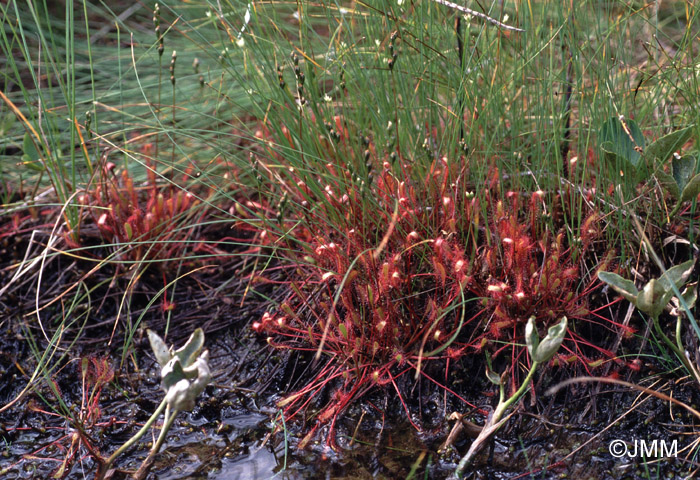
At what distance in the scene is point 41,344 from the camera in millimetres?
2018

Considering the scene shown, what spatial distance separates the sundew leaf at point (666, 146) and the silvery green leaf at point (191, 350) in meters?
1.17

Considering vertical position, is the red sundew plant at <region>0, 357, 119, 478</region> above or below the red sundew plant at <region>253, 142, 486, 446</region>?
below

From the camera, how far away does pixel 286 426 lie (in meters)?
1.66

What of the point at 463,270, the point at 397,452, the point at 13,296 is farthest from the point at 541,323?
the point at 13,296

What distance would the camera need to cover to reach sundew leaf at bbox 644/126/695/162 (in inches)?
63.0

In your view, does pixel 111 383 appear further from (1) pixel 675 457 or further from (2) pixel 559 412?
(1) pixel 675 457

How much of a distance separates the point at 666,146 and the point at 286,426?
121 centimetres

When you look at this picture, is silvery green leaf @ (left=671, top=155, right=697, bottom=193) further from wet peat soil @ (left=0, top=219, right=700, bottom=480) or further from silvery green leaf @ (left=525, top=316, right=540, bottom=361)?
silvery green leaf @ (left=525, top=316, right=540, bottom=361)

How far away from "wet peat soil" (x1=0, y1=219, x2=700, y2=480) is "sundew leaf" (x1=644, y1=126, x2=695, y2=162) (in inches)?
19.6

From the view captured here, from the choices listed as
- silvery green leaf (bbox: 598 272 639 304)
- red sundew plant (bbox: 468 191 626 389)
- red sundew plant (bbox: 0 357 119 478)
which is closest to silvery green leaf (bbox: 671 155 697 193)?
red sundew plant (bbox: 468 191 626 389)

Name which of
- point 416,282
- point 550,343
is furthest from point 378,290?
point 550,343

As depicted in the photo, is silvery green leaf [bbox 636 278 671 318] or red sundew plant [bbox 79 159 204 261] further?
red sundew plant [bbox 79 159 204 261]

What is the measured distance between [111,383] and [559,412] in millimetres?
1227

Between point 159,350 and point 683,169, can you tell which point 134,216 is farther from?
point 683,169
